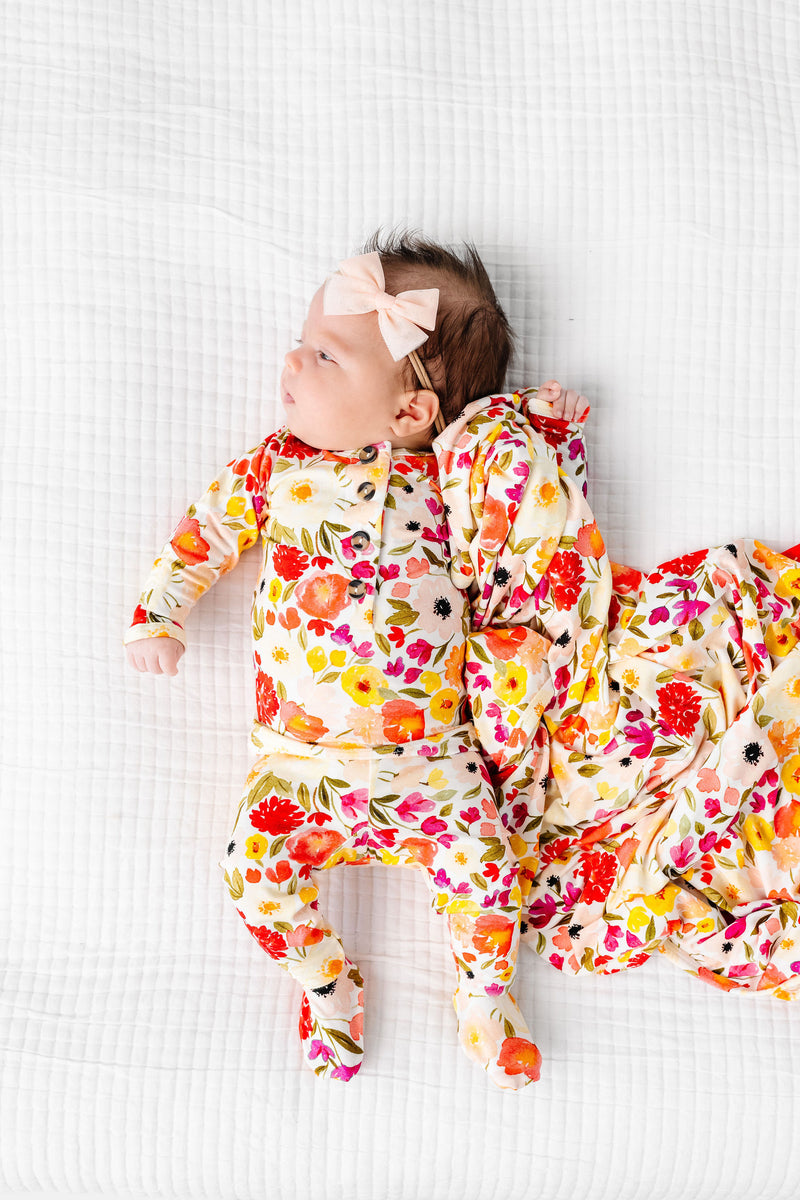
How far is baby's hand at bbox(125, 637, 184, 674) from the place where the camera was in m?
1.23

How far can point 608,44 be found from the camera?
1437mm

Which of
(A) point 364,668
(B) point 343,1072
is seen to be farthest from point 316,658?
(B) point 343,1072

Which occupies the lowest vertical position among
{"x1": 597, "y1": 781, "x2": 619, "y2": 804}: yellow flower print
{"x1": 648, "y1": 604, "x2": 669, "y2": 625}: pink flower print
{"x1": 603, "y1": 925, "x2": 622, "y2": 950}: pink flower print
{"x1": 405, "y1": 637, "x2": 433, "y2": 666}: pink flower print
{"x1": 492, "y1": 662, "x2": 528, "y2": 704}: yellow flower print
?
{"x1": 603, "y1": 925, "x2": 622, "y2": 950}: pink flower print

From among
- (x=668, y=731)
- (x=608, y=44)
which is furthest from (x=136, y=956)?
(x=608, y=44)

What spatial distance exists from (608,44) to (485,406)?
0.62m

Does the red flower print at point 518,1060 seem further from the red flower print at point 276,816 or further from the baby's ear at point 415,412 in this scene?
the baby's ear at point 415,412

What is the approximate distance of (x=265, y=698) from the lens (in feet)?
4.17

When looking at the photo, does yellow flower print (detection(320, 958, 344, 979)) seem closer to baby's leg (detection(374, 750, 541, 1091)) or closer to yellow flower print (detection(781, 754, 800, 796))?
baby's leg (detection(374, 750, 541, 1091))

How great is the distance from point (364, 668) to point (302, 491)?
250 millimetres

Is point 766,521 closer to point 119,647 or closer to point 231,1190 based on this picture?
point 119,647

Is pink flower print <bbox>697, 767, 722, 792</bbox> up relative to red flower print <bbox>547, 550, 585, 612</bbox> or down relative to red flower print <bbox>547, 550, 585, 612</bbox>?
down

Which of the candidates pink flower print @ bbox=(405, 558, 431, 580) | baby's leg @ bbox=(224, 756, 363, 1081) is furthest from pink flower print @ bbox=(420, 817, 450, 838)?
pink flower print @ bbox=(405, 558, 431, 580)

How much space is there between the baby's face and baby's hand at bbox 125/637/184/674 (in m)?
0.33

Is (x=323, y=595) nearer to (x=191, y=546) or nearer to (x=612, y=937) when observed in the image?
(x=191, y=546)
